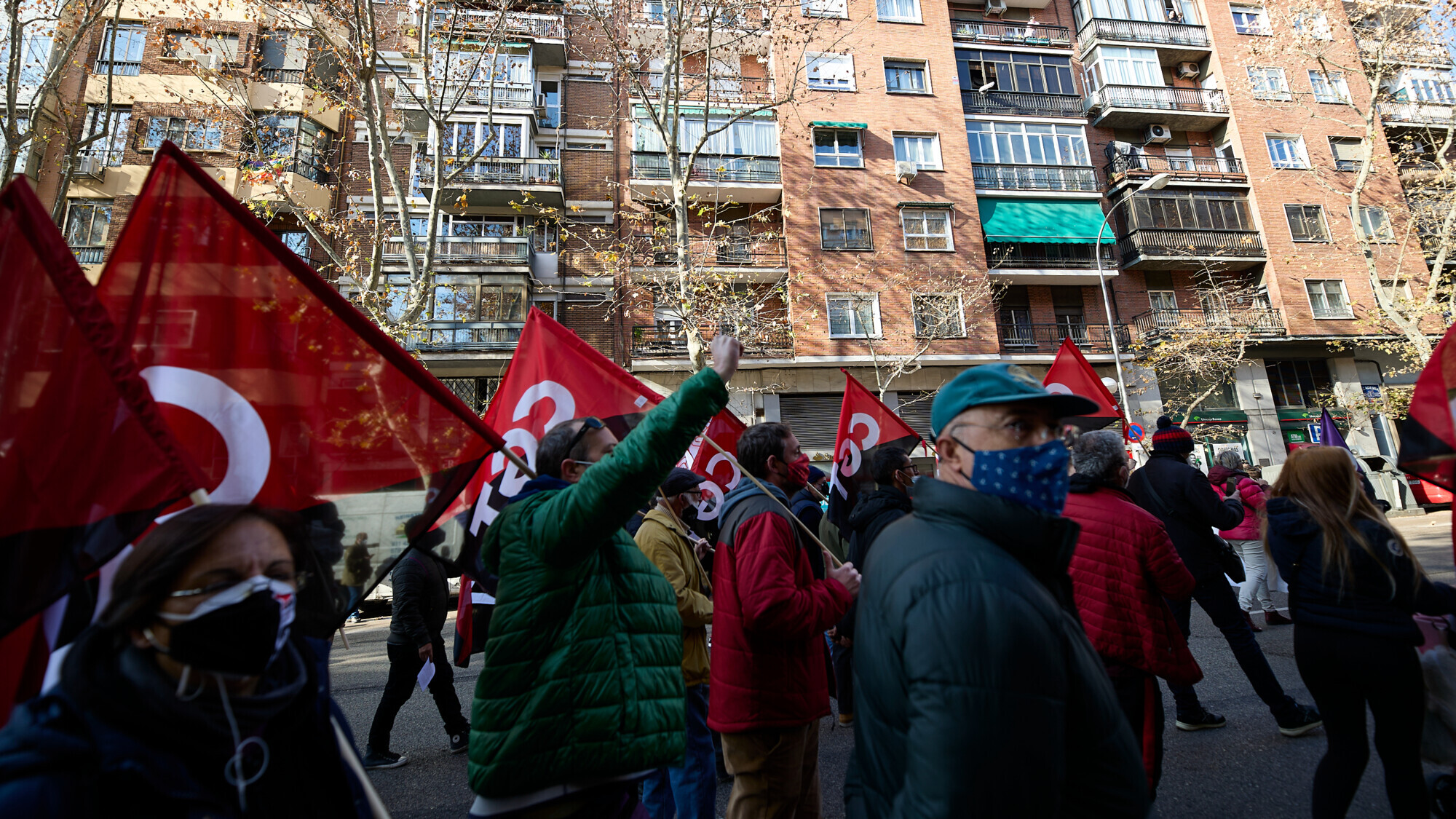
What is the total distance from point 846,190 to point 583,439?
22.9m

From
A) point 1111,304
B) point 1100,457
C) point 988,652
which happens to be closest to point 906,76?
point 1111,304

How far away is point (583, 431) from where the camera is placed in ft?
8.32

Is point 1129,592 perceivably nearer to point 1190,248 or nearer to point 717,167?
point 717,167

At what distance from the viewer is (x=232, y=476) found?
2.09 meters

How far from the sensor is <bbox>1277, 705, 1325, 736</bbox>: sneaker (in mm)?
4262

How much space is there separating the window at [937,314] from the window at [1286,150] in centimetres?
1424

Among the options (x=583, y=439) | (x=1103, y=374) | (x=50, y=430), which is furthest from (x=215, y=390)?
(x=1103, y=374)

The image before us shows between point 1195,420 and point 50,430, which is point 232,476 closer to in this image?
point 50,430

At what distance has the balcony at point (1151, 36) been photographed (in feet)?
88.5

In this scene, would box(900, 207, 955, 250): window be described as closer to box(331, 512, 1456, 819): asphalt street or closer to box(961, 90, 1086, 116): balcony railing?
box(961, 90, 1086, 116): balcony railing

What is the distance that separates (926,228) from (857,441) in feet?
64.9

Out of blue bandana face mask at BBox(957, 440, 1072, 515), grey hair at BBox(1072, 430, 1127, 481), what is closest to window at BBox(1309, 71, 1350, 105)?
grey hair at BBox(1072, 430, 1127, 481)

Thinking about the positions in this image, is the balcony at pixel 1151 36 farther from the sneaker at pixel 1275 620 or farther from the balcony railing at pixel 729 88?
the sneaker at pixel 1275 620

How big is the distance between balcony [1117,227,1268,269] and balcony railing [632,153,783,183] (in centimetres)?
1283
